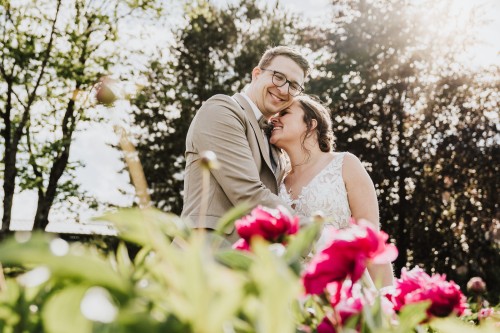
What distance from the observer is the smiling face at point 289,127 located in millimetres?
4125

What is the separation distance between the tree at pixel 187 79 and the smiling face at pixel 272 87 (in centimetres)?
1431

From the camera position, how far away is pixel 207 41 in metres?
19.4

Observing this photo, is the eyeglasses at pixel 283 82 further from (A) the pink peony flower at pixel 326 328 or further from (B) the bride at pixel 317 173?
(A) the pink peony flower at pixel 326 328

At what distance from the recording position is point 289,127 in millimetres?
4148

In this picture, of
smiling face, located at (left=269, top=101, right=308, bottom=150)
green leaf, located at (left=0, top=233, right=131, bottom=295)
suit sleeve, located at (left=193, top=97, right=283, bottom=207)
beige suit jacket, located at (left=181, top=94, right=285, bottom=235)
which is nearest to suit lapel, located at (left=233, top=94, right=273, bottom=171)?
beige suit jacket, located at (left=181, top=94, right=285, bottom=235)

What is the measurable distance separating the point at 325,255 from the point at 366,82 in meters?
14.4

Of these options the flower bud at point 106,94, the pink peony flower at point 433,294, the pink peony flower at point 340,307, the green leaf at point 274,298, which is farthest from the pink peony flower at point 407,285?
the flower bud at point 106,94

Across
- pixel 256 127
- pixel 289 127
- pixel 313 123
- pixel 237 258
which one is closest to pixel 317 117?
pixel 313 123

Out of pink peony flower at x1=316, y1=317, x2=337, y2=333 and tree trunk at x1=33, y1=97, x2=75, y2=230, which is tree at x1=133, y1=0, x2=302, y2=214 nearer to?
tree trunk at x1=33, y1=97, x2=75, y2=230

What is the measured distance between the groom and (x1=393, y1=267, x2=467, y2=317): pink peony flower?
5.57 ft

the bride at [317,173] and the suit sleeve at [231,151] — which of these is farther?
the bride at [317,173]

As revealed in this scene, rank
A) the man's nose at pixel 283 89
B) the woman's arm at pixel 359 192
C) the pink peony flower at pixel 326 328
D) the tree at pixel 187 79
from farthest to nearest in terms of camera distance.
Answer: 1. the tree at pixel 187 79
2. the man's nose at pixel 283 89
3. the woman's arm at pixel 359 192
4. the pink peony flower at pixel 326 328

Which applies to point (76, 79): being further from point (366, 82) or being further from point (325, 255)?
point (325, 255)

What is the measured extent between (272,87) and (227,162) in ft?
3.75
